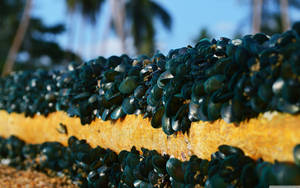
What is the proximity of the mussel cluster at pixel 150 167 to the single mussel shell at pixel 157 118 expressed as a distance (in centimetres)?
22

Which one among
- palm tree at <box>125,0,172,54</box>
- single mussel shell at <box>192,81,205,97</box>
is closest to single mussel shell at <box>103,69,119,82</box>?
single mussel shell at <box>192,81,205,97</box>

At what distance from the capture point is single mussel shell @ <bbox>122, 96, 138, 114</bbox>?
2650mm

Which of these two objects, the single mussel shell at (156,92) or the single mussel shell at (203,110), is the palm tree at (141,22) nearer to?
the single mussel shell at (156,92)

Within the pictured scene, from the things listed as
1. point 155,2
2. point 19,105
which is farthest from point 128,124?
point 155,2

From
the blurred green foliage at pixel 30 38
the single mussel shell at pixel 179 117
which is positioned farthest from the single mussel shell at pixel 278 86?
the blurred green foliage at pixel 30 38

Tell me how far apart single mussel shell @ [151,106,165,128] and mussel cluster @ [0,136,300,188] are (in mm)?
219

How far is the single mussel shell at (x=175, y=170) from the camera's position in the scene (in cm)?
219

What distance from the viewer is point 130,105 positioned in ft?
8.77

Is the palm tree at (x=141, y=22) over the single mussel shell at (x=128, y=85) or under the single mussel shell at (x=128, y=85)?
over

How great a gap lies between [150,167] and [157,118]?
0.37 metres

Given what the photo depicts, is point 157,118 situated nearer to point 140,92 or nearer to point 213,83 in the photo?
point 140,92

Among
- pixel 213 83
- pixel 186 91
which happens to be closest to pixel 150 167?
pixel 186 91

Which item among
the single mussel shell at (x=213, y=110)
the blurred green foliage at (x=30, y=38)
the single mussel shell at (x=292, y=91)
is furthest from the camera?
the blurred green foliage at (x=30, y=38)

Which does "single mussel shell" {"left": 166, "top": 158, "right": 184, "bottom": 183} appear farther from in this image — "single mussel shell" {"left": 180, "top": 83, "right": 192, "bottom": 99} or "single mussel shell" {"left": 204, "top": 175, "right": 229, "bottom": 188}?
"single mussel shell" {"left": 180, "top": 83, "right": 192, "bottom": 99}
